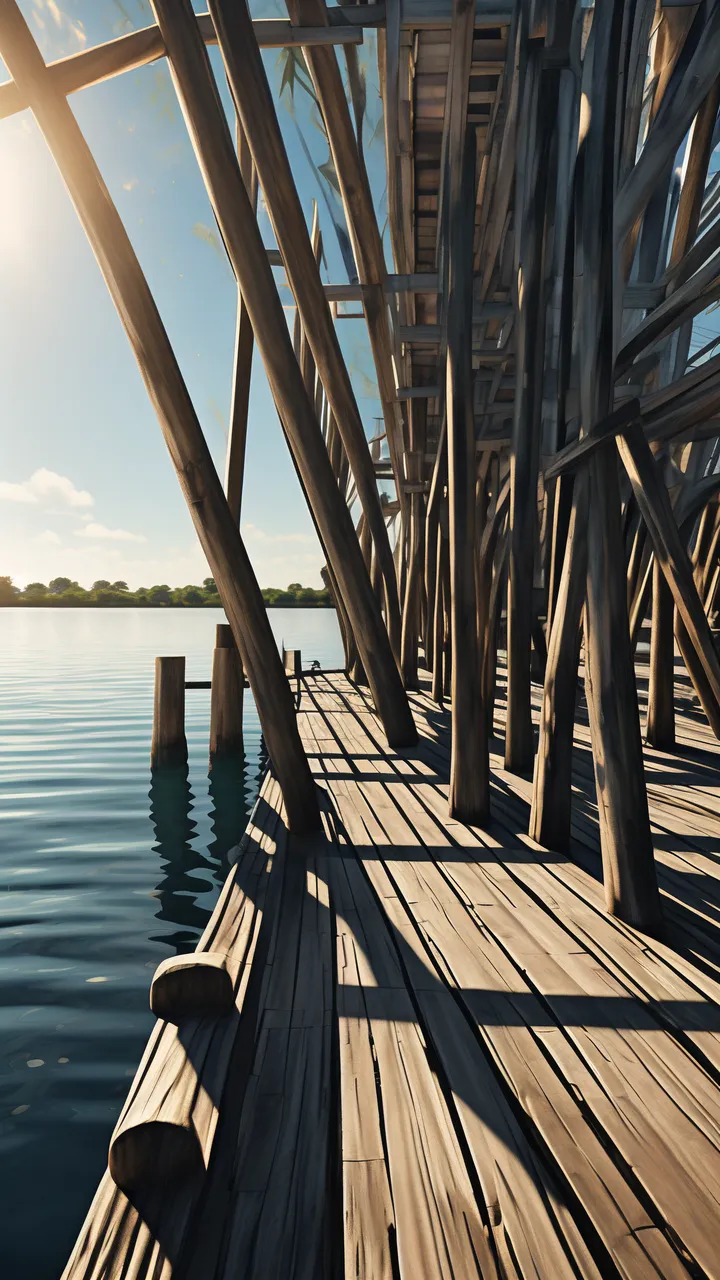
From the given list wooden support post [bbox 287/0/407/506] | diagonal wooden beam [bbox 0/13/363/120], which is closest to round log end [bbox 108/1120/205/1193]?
diagonal wooden beam [bbox 0/13/363/120]

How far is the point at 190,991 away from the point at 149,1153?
497mm

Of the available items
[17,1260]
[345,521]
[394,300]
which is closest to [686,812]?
[345,521]

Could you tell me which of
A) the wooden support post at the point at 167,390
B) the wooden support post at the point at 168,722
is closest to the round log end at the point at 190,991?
the wooden support post at the point at 167,390

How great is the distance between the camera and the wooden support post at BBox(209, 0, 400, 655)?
9.71 feet

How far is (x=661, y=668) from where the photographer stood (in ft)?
15.2

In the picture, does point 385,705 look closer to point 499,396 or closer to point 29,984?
point 29,984

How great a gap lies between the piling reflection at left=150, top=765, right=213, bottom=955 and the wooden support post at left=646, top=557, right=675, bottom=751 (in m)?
3.23

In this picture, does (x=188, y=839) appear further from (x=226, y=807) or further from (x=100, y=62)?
(x=100, y=62)

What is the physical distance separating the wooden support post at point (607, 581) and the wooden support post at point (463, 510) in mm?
819

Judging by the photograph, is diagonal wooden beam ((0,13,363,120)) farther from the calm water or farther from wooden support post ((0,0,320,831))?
the calm water

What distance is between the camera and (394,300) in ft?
23.2

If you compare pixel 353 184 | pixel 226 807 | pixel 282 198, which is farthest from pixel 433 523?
pixel 282 198

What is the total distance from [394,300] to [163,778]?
5307 millimetres

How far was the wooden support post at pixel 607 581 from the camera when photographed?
2225 mm
